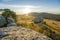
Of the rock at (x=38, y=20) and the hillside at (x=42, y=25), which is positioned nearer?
the hillside at (x=42, y=25)

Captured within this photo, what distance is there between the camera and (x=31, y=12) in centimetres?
228

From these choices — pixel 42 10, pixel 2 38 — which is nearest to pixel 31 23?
pixel 42 10

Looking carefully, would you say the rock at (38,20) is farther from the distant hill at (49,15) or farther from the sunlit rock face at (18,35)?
the sunlit rock face at (18,35)

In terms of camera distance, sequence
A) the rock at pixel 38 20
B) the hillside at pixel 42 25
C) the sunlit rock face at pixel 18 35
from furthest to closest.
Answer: the rock at pixel 38 20 < the hillside at pixel 42 25 < the sunlit rock face at pixel 18 35

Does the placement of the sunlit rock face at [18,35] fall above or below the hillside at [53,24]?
below

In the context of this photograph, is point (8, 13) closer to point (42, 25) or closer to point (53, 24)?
point (42, 25)

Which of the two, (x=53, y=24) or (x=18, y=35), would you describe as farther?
(x=53, y=24)

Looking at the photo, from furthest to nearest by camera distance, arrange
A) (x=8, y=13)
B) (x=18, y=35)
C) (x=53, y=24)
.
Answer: (x=8, y=13)
(x=53, y=24)
(x=18, y=35)

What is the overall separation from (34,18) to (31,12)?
4.9 inches

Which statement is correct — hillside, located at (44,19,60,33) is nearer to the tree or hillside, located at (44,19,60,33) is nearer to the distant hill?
the distant hill

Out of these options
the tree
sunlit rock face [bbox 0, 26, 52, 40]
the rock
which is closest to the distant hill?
the rock

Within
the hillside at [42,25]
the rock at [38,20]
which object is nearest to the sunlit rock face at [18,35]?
the hillside at [42,25]

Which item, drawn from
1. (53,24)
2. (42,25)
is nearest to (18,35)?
(42,25)

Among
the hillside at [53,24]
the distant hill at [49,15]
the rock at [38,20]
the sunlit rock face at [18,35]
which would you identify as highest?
the distant hill at [49,15]
